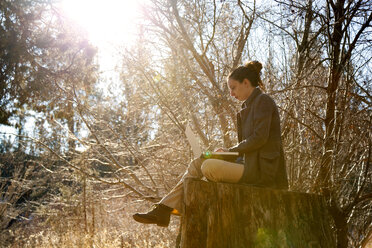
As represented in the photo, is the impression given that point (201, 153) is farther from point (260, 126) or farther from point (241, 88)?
point (241, 88)

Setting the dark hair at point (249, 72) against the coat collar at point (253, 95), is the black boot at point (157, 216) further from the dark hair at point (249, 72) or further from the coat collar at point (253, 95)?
the dark hair at point (249, 72)

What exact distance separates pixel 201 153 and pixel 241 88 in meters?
0.60

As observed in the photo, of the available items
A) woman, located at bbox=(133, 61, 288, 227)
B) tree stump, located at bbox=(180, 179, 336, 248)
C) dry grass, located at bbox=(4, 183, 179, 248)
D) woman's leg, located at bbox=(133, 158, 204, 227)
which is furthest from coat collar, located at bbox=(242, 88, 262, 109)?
dry grass, located at bbox=(4, 183, 179, 248)

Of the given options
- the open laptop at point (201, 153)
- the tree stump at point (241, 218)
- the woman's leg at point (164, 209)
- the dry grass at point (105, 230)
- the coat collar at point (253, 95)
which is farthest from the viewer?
the dry grass at point (105, 230)

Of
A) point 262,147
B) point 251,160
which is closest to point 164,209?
point 251,160

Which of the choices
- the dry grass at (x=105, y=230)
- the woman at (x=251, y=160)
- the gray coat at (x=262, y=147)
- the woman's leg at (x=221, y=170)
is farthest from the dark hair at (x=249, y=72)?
the dry grass at (x=105, y=230)

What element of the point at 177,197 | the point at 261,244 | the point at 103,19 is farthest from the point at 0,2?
the point at 261,244

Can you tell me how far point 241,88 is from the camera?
2.73 metres

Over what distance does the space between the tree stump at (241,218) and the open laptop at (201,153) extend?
34 cm

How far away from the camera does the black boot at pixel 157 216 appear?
2.44 m

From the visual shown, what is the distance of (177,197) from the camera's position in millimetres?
2412

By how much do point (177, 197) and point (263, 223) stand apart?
60 cm

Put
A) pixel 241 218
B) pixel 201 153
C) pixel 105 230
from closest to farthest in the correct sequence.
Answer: pixel 241 218 < pixel 201 153 < pixel 105 230

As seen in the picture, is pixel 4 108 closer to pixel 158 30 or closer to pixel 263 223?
pixel 158 30
